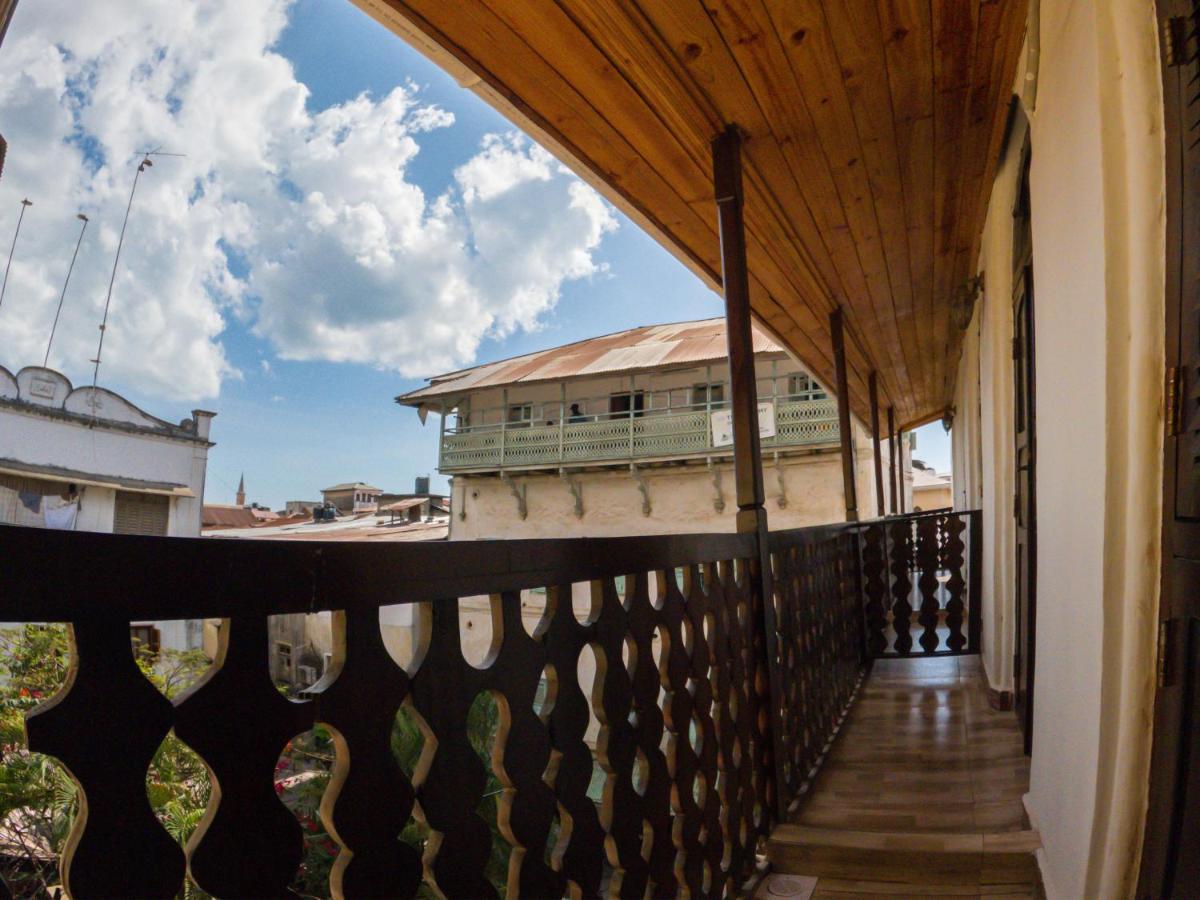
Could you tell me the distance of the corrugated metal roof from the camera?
1591cm

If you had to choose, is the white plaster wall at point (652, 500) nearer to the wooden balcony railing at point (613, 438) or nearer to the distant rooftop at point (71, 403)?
the wooden balcony railing at point (613, 438)

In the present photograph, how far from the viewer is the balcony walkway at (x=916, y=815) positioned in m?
1.82

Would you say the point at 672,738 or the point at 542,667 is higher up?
the point at 542,667

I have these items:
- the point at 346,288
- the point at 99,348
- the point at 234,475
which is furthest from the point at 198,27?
the point at 346,288

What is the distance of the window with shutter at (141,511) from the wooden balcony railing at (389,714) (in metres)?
11.8

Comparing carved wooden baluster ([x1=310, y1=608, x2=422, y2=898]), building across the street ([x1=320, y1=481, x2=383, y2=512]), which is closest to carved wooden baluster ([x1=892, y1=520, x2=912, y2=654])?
carved wooden baluster ([x1=310, y1=608, x2=422, y2=898])

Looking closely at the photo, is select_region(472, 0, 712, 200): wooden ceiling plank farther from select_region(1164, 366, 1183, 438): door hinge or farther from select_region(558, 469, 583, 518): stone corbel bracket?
select_region(558, 469, 583, 518): stone corbel bracket

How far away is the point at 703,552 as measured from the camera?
5.16ft

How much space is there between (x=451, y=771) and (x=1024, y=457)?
2385 millimetres

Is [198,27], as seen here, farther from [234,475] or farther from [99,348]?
[99,348]

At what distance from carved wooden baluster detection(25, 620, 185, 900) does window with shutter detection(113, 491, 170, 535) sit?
12.3 metres

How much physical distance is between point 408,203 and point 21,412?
96.7 m

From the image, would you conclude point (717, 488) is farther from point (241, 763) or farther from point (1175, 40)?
point (241, 763)

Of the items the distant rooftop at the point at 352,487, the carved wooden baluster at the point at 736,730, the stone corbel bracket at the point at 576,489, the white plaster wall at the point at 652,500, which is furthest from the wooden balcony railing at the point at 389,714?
the distant rooftop at the point at 352,487
